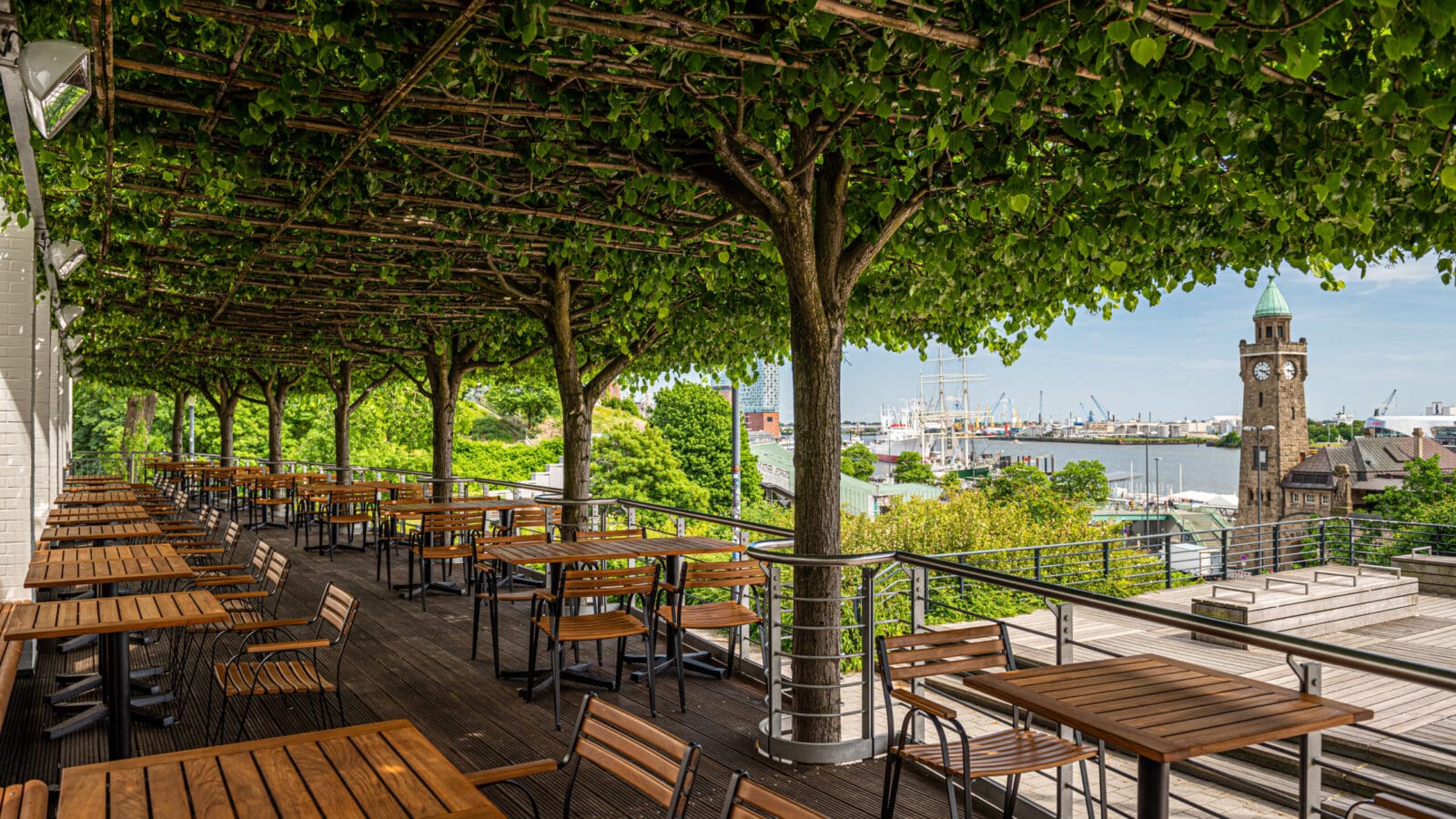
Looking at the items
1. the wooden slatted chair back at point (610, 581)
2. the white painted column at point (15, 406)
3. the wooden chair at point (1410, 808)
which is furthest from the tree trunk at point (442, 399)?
the wooden chair at point (1410, 808)

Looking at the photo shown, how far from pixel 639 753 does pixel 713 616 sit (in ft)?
11.6

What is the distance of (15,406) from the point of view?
7.23m

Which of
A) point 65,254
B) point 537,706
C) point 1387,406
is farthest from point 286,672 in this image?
point 1387,406

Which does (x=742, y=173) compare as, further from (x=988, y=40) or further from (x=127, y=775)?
(x=127, y=775)

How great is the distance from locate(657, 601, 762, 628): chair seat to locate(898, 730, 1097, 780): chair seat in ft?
7.24

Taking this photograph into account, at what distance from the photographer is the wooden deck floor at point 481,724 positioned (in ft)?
14.9

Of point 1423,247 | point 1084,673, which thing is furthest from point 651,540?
point 1423,247

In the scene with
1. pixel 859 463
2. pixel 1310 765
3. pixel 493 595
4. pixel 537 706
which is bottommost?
pixel 859 463

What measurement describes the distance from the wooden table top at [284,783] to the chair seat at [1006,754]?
1.80m

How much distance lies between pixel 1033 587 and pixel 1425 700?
9.88m

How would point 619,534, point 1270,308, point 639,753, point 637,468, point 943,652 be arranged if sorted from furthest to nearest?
point 1270,308 → point 637,468 → point 619,534 → point 943,652 → point 639,753

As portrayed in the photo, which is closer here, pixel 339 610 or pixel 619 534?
pixel 339 610

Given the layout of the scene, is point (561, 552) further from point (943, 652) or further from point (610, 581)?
point (943, 652)

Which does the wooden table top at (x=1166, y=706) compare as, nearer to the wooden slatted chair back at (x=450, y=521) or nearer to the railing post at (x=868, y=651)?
the railing post at (x=868, y=651)
